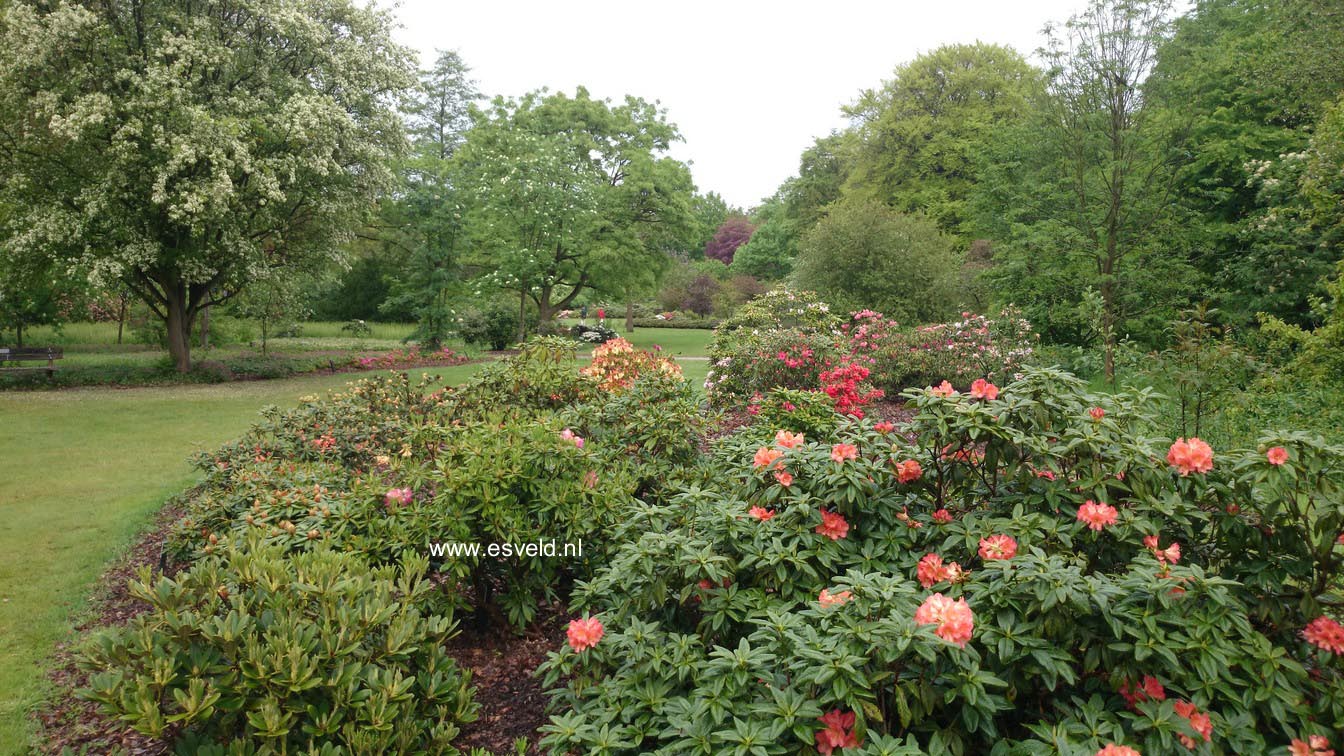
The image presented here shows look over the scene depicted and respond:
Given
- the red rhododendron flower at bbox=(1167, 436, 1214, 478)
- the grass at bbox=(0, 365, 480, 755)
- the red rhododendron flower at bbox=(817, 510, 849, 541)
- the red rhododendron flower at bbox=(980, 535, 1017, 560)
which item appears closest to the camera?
the red rhododendron flower at bbox=(980, 535, 1017, 560)

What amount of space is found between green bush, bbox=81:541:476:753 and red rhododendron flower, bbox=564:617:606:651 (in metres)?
0.48

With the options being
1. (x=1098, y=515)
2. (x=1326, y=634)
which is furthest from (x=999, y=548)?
(x=1326, y=634)

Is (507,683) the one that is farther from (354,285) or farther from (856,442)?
(354,285)

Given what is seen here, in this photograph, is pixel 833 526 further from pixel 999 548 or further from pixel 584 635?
pixel 584 635

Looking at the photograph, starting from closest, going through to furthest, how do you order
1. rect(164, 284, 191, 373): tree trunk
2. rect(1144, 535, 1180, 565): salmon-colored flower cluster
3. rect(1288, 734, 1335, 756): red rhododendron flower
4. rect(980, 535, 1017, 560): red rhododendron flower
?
rect(1288, 734, 1335, 756): red rhododendron flower < rect(1144, 535, 1180, 565): salmon-colored flower cluster < rect(980, 535, 1017, 560): red rhododendron flower < rect(164, 284, 191, 373): tree trunk

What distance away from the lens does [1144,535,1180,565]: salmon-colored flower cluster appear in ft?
6.34

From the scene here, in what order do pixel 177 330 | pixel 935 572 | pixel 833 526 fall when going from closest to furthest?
pixel 935 572 → pixel 833 526 → pixel 177 330

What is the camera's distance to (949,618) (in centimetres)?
172

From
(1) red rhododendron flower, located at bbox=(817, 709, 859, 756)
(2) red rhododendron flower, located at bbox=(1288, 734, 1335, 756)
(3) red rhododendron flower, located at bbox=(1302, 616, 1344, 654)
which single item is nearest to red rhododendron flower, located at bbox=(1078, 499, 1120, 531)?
(3) red rhododendron flower, located at bbox=(1302, 616, 1344, 654)

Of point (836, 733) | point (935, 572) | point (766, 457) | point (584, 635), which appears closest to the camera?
point (836, 733)

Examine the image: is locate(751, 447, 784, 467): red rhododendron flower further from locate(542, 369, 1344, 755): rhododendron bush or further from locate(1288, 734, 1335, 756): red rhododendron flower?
locate(1288, 734, 1335, 756): red rhododendron flower

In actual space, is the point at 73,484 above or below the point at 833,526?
below

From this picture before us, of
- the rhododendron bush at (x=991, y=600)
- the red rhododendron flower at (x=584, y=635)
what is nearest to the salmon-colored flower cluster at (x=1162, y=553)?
the rhododendron bush at (x=991, y=600)

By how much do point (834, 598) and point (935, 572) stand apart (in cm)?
33
